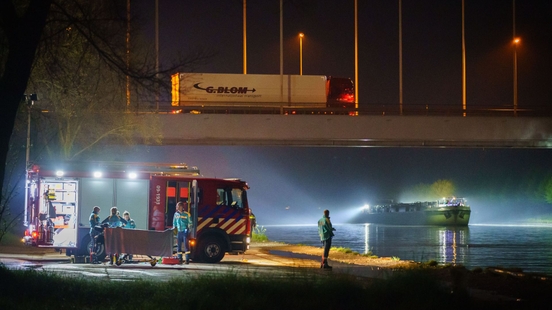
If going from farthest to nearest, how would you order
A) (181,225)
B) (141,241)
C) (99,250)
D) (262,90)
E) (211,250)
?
(262,90)
(211,250)
(99,250)
(181,225)
(141,241)

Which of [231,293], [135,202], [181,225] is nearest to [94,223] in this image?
[135,202]

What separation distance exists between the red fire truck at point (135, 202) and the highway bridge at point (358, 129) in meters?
19.6

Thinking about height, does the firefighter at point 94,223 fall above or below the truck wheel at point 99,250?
above

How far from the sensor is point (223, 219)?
2222cm

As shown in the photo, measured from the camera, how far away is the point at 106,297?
12047 mm

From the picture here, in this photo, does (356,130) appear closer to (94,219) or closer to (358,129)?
(358,129)

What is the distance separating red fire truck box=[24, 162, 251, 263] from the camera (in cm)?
2134

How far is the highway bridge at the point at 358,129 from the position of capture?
42375mm

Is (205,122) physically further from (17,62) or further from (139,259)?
(17,62)

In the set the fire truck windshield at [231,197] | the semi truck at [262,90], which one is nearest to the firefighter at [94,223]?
the fire truck windshield at [231,197]

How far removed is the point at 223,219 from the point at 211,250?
3.24ft

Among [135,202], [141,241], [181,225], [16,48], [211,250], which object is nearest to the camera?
[16,48]

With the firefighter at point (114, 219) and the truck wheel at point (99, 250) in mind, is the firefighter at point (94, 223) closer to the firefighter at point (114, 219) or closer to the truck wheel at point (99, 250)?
the truck wheel at point (99, 250)

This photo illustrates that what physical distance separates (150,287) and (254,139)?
30.4 m
